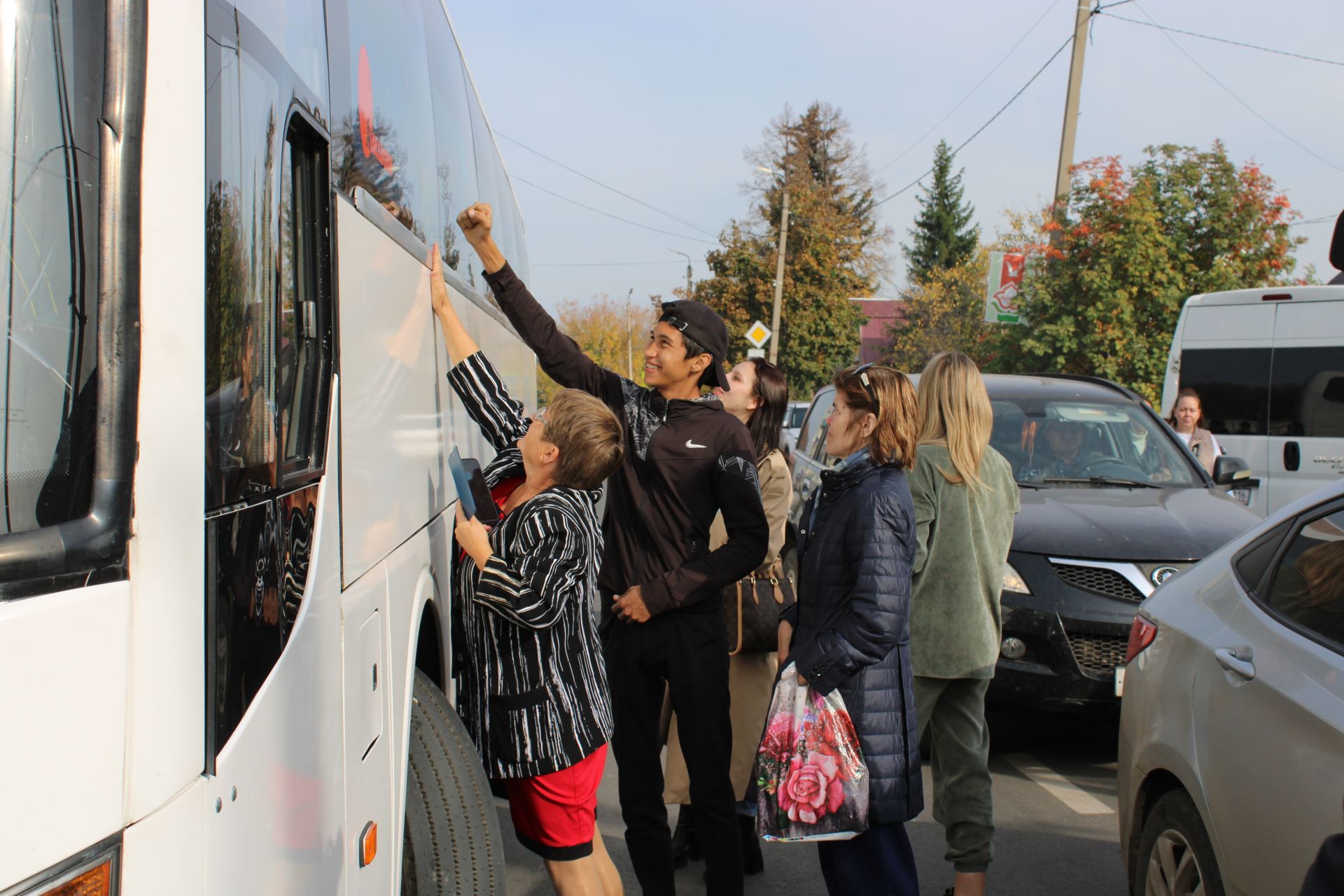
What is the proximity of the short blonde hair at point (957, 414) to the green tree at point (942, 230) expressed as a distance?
67.1 meters

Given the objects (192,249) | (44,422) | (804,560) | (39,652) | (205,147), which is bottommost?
(804,560)

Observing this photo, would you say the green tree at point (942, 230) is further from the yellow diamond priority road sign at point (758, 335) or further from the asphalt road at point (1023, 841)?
the asphalt road at point (1023, 841)

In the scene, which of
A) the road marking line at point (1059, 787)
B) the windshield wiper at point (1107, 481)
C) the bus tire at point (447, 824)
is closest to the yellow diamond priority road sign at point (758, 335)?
the windshield wiper at point (1107, 481)

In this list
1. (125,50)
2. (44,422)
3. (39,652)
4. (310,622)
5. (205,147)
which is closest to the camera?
(39,652)

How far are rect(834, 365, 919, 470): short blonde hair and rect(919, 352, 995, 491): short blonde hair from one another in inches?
19.0

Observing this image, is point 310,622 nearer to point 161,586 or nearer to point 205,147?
point 161,586

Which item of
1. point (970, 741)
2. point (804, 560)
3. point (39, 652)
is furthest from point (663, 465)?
point (39, 652)

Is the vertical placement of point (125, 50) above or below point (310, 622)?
above

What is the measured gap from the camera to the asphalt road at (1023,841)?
4262mm

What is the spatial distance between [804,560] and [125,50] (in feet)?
7.90

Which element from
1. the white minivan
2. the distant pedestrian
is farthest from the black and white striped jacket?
the white minivan

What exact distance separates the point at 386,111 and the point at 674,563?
158 centimetres

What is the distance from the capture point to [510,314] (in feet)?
12.2

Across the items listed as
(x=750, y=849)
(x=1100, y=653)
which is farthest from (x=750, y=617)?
(x=1100, y=653)
